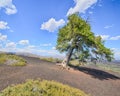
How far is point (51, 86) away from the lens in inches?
441

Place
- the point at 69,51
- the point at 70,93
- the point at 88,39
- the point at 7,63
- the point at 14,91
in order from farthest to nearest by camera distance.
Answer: the point at 69,51, the point at 88,39, the point at 7,63, the point at 70,93, the point at 14,91

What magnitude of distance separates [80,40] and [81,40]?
0.58 feet

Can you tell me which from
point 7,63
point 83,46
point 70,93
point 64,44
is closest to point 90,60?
point 83,46

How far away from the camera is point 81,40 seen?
2959cm

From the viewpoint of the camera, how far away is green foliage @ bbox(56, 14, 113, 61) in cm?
2856

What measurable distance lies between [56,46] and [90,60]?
17.7ft

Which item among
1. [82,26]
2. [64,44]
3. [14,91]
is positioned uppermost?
[82,26]

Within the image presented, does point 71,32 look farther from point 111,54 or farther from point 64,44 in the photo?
point 111,54

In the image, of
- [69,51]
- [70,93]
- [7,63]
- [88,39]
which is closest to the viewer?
[70,93]

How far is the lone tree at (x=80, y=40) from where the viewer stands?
2861 centimetres

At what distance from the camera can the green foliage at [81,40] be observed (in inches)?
1125

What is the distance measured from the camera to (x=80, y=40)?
2972 centimetres

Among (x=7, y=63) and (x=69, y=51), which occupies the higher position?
(x=69, y=51)

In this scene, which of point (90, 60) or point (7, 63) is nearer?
point (7, 63)
